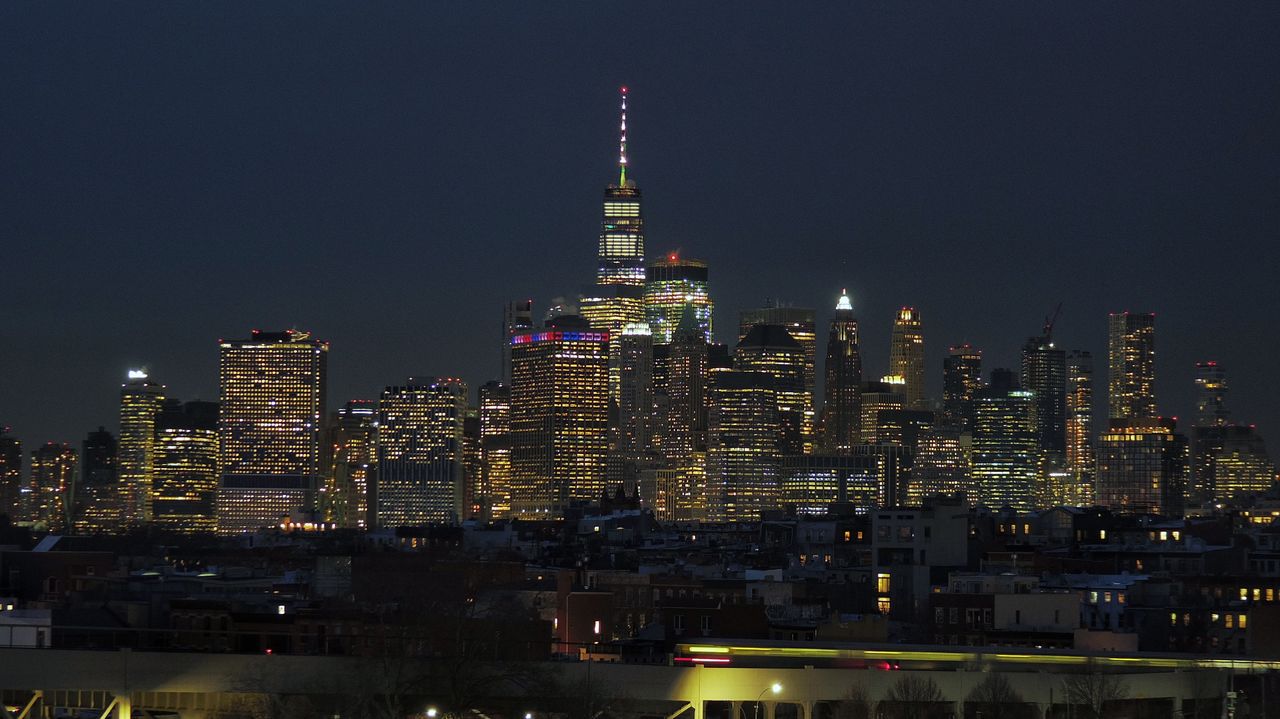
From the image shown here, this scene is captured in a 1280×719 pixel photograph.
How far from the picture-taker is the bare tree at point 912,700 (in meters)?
64.8

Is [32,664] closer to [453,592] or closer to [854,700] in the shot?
[854,700]

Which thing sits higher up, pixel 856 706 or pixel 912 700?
pixel 912 700

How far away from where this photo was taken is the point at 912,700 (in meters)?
64.8

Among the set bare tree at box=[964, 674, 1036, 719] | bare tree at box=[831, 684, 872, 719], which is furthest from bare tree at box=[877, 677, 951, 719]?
bare tree at box=[964, 674, 1036, 719]

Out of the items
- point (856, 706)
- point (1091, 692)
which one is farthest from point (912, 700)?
point (1091, 692)

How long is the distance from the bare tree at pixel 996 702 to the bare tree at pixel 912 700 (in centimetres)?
88

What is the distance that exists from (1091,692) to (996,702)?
2.96m

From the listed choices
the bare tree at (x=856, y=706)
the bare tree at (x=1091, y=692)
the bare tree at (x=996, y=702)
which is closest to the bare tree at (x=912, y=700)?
the bare tree at (x=856, y=706)

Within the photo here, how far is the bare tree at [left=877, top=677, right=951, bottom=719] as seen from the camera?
64.8m

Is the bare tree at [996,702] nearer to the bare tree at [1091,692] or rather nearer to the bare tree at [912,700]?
the bare tree at [912,700]

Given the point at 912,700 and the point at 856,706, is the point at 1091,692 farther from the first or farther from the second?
the point at 856,706

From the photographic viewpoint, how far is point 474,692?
61.0 metres

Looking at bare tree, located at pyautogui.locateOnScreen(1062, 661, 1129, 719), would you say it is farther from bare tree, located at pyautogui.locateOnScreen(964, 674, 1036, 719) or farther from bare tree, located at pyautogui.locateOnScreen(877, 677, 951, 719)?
bare tree, located at pyautogui.locateOnScreen(877, 677, 951, 719)

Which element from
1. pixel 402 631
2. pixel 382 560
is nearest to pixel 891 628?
pixel 402 631
